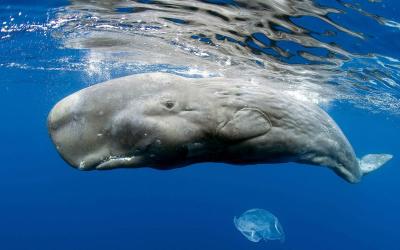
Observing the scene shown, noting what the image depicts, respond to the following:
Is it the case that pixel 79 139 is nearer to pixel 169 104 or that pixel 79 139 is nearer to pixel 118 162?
pixel 118 162

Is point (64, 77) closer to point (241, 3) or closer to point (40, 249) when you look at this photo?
point (40, 249)

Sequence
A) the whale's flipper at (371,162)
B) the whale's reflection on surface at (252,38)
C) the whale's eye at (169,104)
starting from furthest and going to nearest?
the whale's reflection on surface at (252,38) < the whale's flipper at (371,162) < the whale's eye at (169,104)

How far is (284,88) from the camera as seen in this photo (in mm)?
23703

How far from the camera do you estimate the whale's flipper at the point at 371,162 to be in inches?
329

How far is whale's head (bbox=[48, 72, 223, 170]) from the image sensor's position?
→ 3664mm

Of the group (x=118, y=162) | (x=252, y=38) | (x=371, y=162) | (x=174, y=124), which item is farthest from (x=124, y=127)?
(x=252, y=38)

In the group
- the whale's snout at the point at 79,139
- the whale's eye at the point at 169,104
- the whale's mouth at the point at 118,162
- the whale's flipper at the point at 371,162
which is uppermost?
the whale's eye at the point at 169,104

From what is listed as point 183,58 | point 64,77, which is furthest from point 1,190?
point 183,58

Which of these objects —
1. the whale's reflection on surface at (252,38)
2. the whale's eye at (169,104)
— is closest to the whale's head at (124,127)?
the whale's eye at (169,104)

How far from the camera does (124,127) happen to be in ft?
12.2

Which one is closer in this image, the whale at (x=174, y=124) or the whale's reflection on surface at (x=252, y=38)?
the whale at (x=174, y=124)

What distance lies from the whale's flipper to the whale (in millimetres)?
4128

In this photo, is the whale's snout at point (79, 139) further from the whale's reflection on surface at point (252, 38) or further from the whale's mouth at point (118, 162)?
the whale's reflection on surface at point (252, 38)

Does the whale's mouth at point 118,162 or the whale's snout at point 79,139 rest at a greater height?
the whale's snout at point 79,139
